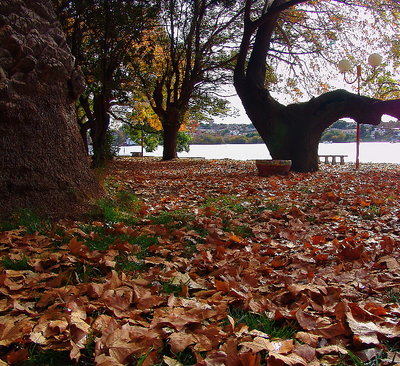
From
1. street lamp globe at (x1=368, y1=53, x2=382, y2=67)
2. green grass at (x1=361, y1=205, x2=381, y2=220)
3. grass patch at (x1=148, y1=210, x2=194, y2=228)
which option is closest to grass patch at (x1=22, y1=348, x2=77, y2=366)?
grass patch at (x1=148, y1=210, x2=194, y2=228)

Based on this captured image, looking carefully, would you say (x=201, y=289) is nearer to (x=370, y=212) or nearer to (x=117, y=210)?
(x=117, y=210)

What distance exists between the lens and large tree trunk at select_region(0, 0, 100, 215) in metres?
3.66

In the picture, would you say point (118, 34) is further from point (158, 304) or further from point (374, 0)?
point (158, 304)

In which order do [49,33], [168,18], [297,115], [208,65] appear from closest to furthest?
[49,33]
[297,115]
[168,18]
[208,65]

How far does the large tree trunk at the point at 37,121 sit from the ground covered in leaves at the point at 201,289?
289 millimetres

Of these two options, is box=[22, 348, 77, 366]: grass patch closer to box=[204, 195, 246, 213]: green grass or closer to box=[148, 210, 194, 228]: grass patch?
box=[148, 210, 194, 228]: grass patch

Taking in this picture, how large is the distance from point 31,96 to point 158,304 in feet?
9.80

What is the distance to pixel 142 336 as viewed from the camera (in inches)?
61.0

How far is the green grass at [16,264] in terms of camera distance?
8.04 feet

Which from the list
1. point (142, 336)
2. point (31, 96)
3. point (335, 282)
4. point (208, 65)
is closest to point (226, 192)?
point (31, 96)

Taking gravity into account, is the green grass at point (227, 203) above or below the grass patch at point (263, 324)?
above

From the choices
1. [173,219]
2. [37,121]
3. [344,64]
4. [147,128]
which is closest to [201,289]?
[173,219]

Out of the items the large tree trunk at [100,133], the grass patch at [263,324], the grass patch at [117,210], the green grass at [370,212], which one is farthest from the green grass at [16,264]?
the large tree trunk at [100,133]

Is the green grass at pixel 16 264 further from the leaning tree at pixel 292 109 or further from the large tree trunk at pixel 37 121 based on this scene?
the leaning tree at pixel 292 109
